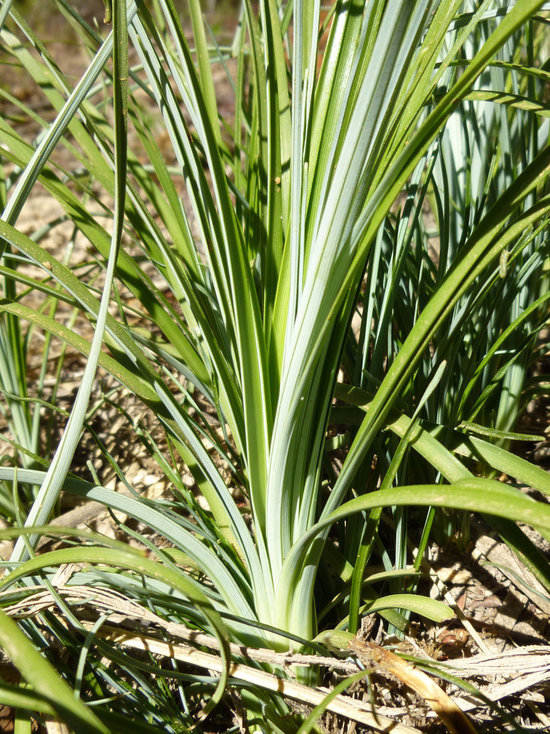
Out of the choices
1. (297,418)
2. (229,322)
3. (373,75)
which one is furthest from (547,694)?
(373,75)

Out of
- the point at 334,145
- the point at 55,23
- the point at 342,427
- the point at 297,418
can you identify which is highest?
the point at 55,23

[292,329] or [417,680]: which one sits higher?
[292,329]

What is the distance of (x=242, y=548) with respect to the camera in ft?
1.93

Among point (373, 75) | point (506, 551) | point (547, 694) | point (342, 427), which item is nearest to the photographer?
point (373, 75)

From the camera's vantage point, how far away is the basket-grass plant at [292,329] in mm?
436

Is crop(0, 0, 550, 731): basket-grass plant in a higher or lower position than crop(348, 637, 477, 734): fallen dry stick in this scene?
higher

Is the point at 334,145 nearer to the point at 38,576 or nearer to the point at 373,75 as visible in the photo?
the point at 373,75

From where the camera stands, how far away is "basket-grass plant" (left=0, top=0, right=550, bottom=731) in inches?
17.1

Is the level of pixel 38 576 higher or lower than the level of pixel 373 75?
lower

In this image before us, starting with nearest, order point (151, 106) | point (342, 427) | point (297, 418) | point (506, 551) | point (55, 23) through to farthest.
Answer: point (297, 418) → point (506, 551) → point (342, 427) → point (151, 106) → point (55, 23)

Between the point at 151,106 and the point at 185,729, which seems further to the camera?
the point at 151,106

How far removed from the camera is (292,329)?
528 millimetres

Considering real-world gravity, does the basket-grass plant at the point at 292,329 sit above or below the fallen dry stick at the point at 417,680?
above

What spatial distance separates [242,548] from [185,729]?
0.17 meters
